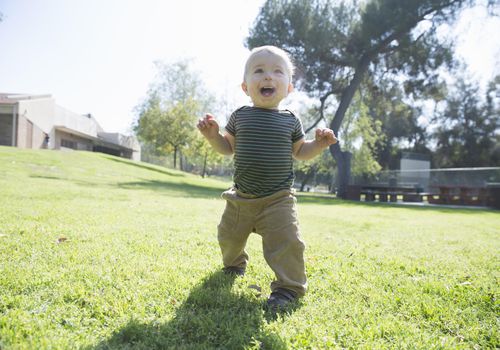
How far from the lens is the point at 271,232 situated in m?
2.29

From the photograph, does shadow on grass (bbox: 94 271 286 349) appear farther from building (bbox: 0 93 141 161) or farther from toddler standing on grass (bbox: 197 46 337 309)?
building (bbox: 0 93 141 161)

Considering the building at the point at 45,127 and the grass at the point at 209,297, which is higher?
the building at the point at 45,127

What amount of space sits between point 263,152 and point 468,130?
A: 4527cm

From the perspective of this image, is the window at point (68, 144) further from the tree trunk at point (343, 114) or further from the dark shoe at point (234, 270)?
the dark shoe at point (234, 270)

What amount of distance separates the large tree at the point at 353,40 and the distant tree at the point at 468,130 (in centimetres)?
2348

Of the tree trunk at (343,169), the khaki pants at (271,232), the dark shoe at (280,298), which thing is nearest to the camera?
the dark shoe at (280,298)

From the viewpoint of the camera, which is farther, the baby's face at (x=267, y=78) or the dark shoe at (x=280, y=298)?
the baby's face at (x=267, y=78)

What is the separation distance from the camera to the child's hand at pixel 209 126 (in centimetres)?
242

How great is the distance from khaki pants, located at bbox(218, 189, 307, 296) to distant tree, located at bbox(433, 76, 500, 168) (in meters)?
43.0

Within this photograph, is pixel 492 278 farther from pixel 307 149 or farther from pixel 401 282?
pixel 307 149

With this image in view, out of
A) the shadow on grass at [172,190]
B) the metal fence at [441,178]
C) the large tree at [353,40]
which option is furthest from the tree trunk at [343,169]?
the shadow on grass at [172,190]

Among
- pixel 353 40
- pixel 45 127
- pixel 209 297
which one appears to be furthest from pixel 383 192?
pixel 45 127

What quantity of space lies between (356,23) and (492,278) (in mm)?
19151

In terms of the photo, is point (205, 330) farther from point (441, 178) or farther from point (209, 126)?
point (441, 178)
